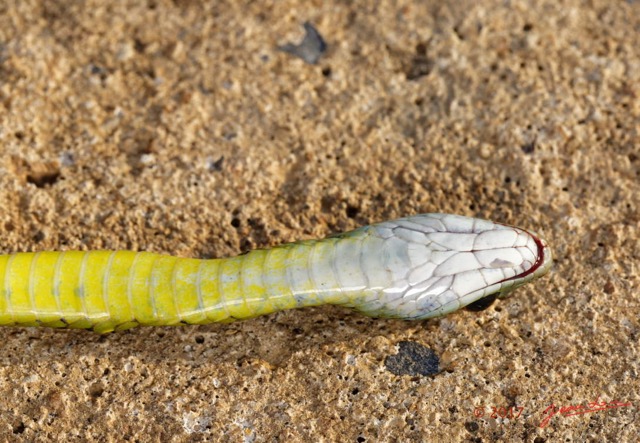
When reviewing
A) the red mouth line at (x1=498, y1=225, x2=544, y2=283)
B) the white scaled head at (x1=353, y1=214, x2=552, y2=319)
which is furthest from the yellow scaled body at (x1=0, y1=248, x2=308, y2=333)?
the red mouth line at (x1=498, y1=225, x2=544, y2=283)

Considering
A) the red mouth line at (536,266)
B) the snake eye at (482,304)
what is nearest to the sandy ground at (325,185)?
the snake eye at (482,304)

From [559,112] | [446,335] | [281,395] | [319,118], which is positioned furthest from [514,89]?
[281,395]

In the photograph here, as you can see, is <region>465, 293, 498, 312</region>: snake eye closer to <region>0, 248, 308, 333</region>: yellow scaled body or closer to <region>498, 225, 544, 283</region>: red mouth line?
<region>498, 225, 544, 283</region>: red mouth line

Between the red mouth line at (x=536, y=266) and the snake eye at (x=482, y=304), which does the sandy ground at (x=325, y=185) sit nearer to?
the snake eye at (x=482, y=304)

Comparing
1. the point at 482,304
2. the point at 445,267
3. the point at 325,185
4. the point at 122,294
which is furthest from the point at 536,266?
the point at 122,294

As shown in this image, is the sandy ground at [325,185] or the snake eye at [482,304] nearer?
the sandy ground at [325,185]

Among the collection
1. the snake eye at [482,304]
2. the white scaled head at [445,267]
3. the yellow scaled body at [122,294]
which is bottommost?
the yellow scaled body at [122,294]

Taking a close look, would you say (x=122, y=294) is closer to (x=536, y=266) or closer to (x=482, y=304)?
(x=482, y=304)
